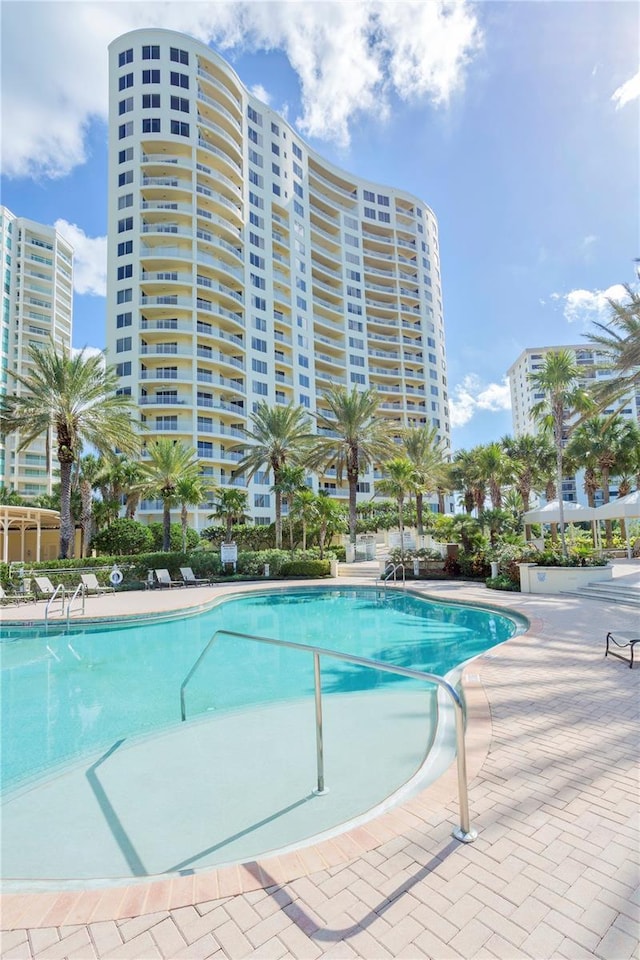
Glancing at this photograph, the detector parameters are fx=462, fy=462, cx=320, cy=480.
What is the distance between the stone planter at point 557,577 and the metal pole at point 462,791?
48.3 feet

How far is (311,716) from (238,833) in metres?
2.31

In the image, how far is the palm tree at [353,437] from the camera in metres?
30.8

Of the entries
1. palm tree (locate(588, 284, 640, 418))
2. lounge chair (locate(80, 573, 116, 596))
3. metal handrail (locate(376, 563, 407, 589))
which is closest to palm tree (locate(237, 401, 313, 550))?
metal handrail (locate(376, 563, 407, 589))

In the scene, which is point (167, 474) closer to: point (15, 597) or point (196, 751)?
point (15, 597)

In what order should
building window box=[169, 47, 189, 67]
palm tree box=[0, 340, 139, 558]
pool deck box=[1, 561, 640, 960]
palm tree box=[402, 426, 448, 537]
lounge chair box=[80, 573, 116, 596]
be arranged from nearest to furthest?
pool deck box=[1, 561, 640, 960] → lounge chair box=[80, 573, 116, 596] → palm tree box=[0, 340, 139, 558] → palm tree box=[402, 426, 448, 537] → building window box=[169, 47, 189, 67]

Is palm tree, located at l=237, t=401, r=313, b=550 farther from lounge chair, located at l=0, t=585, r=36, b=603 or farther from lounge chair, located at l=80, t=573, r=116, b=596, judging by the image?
lounge chair, located at l=0, t=585, r=36, b=603

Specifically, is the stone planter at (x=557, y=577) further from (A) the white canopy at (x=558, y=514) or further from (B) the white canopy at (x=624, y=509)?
(B) the white canopy at (x=624, y=509)

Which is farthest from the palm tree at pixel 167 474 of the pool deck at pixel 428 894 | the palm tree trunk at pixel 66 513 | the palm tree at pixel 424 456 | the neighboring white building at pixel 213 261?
the pool deck at pixel 428 894

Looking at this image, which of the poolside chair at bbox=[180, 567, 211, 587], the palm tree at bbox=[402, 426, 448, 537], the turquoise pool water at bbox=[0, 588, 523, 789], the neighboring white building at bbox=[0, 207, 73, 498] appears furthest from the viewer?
the neighboring white building at bbox=[0, 207, 73, 498]

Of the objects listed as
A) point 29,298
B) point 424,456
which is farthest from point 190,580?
point 29,298

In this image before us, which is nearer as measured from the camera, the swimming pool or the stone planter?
the swimming pool

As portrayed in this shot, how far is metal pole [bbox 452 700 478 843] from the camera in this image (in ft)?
8.91

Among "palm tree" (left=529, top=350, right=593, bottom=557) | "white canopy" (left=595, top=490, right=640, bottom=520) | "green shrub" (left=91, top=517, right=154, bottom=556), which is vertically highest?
"palm tree" (left=529, top=350, right=593, bottom=557)

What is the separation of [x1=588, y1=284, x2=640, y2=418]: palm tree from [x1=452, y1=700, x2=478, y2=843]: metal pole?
769 inches
